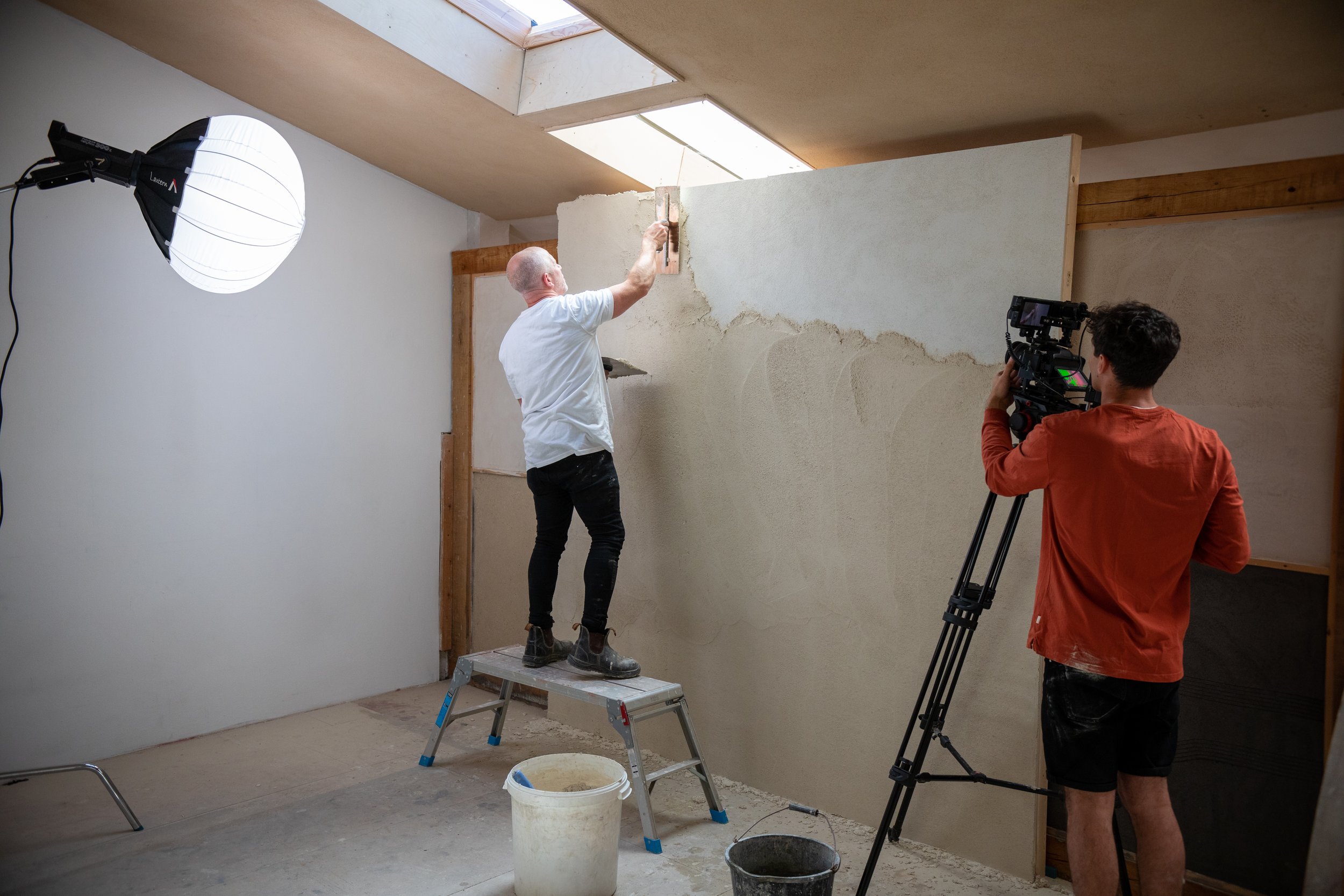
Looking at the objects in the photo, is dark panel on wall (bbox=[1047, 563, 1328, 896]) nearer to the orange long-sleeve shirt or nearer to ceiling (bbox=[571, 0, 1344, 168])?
the orange long-sleeve shirt

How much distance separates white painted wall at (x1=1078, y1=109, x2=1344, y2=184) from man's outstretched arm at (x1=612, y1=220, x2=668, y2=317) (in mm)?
1373

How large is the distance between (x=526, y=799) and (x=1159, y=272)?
2131 millimetres

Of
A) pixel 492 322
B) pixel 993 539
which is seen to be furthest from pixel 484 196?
pixel 993 539

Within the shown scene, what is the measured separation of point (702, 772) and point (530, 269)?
1728 millimetres

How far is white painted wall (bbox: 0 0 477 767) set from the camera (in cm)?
299

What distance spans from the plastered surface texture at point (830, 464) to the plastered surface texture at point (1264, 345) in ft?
0.96

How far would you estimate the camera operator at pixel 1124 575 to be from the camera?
174cm

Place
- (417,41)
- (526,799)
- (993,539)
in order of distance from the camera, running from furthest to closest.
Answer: (417,41) → (993,539) → (526,799)

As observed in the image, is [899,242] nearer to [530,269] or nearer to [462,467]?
[530,269]

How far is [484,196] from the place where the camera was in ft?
13.4

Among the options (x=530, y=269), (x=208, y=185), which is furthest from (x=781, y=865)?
(x=208, y=185)

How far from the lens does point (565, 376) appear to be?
2.83 m

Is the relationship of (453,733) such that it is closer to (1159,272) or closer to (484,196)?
(484,196)

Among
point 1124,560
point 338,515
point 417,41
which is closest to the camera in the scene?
point 1124,560
